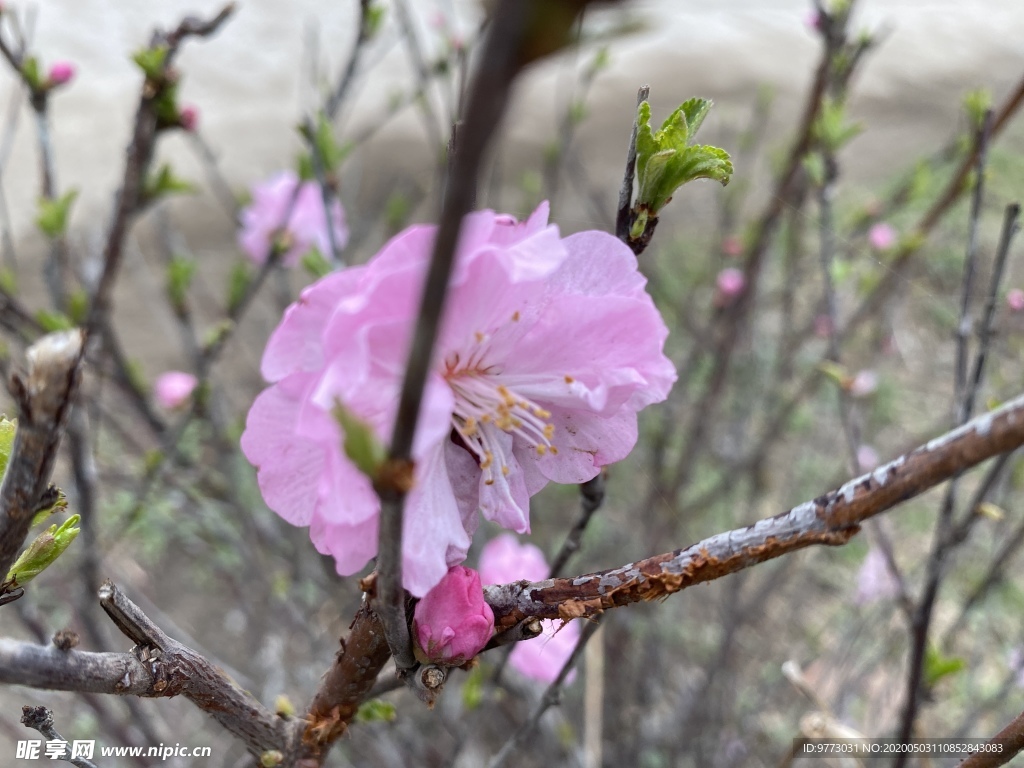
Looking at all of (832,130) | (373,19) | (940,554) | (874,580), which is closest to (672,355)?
(874,580)

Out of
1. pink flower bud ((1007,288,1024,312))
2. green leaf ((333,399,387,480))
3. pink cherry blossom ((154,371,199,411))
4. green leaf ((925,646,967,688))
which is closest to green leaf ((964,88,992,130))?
pink flower bud ((1007,288,1024,312))

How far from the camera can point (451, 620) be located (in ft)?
1.41

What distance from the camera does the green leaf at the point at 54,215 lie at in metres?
1.31

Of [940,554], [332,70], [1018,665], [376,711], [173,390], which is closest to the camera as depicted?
[376,711]

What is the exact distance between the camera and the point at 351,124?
4.41 meters

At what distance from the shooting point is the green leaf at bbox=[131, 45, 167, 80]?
1024 mm

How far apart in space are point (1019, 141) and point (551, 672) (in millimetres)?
4574

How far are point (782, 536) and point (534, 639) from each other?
2.36ft

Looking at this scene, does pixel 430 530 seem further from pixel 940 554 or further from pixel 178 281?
pixel 178 281

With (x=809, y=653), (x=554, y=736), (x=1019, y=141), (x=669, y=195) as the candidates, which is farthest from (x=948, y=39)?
(x=669, y=195)

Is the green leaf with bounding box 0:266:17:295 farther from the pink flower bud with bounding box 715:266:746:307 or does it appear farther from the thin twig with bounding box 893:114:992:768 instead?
the pink flower bud with bounding box 715:266:746:307

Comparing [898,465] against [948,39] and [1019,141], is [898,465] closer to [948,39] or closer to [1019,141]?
[1019,141]

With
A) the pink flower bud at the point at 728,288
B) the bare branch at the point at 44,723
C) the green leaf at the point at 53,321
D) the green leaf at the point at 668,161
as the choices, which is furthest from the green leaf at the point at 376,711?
the pink flower bud at the point at 728,288

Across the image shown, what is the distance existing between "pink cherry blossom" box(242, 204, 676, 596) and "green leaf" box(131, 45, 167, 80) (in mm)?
801
